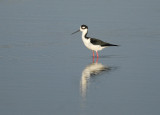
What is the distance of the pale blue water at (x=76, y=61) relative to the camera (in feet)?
28.5

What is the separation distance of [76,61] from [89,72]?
122cm

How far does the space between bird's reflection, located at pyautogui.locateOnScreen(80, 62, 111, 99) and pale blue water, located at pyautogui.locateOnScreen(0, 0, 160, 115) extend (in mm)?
22

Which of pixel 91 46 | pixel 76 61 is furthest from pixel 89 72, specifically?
pixel 91 46

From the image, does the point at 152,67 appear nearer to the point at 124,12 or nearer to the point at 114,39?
the point at 114,39

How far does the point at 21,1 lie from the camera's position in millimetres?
23734

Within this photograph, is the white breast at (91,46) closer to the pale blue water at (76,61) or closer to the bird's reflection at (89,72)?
the pale blue water at (76,61)

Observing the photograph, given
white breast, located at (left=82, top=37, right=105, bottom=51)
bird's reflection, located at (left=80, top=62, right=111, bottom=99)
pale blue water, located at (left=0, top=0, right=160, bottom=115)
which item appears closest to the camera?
pale blue water, located at (left=0, top=0, right=160, bottom=115)

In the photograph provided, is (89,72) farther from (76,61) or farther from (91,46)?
(91,46)

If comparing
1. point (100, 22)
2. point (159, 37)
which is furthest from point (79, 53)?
point (100, 22)

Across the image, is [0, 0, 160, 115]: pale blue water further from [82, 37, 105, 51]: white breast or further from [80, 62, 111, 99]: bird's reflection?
[82, 37, 105, 51]: white breast

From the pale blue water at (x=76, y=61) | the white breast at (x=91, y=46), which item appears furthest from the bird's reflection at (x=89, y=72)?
the white breast at (x=91, y=46)

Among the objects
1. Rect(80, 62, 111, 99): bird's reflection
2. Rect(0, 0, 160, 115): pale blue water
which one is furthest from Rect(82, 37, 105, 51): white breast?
Rect(80, 62, 111, 99): bird's reflection

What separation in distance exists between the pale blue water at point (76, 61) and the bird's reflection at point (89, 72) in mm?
22

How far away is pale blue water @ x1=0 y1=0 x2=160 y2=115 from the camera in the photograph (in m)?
8.69
